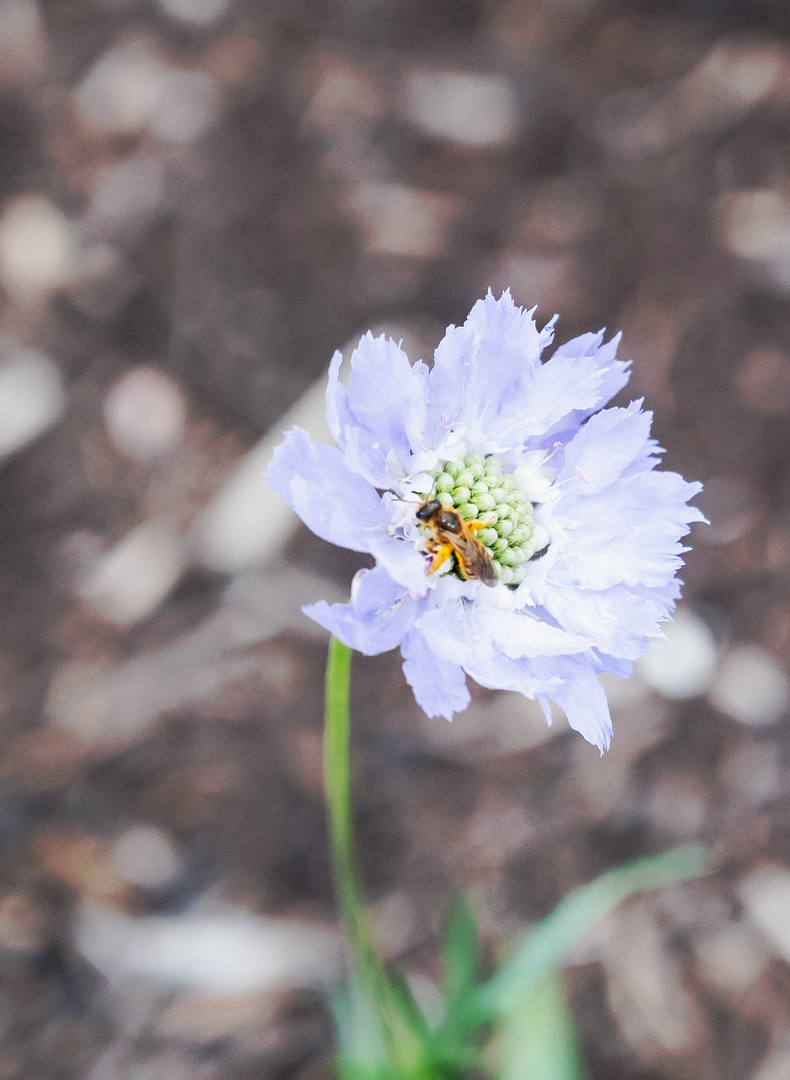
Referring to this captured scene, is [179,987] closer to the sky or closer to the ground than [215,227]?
closer to the ground

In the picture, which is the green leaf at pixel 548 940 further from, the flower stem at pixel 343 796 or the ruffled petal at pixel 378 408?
the ruffled petal at pixel 378 408

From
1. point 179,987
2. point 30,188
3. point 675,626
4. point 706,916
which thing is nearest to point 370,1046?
point 179,987

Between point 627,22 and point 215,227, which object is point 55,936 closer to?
point 215,227

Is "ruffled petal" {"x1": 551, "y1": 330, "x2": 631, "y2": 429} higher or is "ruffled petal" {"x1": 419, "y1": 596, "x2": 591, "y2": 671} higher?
"ruffled petal" {"x1": 551, "y1": 330, "x2": 631, "y2": 429}

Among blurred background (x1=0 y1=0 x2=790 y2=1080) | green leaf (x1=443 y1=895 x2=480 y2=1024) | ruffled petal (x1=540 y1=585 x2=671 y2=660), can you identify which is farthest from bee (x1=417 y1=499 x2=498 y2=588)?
blurred background (x1=0 y1=0 x2=790 y2=1080)

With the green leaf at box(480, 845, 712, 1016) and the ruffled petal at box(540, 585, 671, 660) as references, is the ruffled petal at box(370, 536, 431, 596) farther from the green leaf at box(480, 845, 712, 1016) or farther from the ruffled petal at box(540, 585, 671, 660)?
the green leaf at box(480, 845, 712, 1016)

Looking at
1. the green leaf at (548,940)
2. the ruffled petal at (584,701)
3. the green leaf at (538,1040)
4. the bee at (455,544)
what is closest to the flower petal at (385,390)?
the bee at (455,544)

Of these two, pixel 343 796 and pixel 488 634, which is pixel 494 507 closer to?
pixel 488 634
